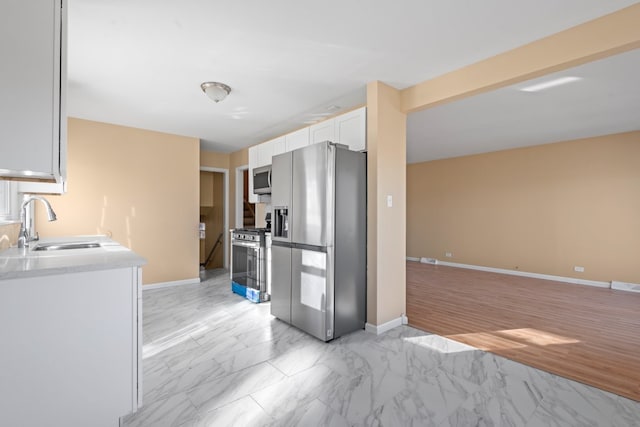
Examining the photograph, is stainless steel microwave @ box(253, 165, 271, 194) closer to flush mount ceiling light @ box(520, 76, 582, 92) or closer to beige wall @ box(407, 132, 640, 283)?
flush mount ceiling light @ box(520, 76, 582, 92)

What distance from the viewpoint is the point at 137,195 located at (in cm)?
460

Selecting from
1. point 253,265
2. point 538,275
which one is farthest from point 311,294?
point 538,275

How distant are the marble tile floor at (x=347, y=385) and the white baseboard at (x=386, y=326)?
0.06 metres

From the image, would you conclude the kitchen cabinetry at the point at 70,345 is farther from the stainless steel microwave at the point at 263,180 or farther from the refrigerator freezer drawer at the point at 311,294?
the stainless steel microwave at the point at 263,180

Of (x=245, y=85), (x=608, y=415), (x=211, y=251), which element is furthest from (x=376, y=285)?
(x=211, y=251)

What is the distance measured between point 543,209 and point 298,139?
5.00 metres

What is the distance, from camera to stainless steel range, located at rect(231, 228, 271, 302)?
4043 millimetres

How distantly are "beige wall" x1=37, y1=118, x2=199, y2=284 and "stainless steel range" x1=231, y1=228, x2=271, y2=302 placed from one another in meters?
1.14

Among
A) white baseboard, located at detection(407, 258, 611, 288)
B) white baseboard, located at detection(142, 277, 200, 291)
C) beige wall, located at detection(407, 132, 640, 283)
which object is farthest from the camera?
white baseboard, located at detection(407, 258, 611, 288)

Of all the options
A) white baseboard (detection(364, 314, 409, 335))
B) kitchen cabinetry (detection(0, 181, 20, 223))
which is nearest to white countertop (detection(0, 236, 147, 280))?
kitchen cabinetry (detection(0, 181, 20, 223))

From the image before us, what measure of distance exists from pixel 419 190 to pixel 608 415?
251 inches

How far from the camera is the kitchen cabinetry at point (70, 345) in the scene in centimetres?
132

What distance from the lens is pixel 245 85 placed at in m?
Answer: 3.11

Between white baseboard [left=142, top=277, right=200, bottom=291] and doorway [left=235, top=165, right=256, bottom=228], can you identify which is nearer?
white baseboard [left=142, top=277, right=200, bottom=291]
